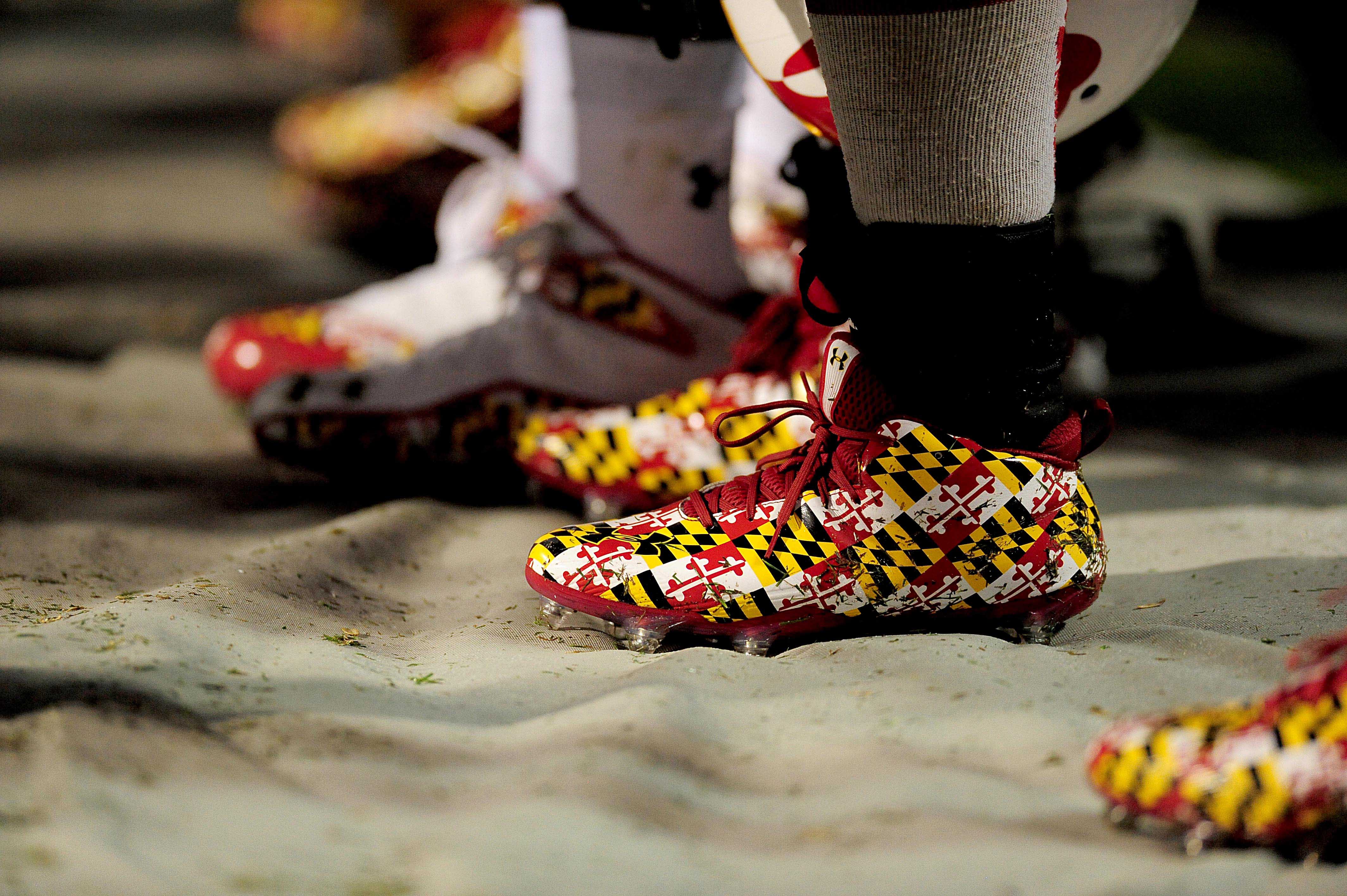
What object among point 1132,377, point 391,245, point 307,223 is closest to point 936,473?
point 1132,377

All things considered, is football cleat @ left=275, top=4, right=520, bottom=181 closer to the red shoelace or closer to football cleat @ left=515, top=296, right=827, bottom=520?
football cleat @ left=515, top=296, right=827, bottom=520

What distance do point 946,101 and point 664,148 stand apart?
0.63 meters

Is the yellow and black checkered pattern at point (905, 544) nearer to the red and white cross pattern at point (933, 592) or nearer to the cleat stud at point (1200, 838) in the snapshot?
the red and white cross pattern at point (933, 592)

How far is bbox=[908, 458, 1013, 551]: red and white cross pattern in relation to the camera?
753 millimetres

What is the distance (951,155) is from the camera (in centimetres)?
71

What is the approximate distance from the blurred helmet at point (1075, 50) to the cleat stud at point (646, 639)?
0.42 m

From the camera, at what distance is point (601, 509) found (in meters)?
1.16

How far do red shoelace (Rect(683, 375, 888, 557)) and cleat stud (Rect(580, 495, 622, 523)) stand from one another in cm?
28

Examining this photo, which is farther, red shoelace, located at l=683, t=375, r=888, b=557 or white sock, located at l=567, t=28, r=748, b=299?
white sock, located at l=567, t=28, r=748, b=299

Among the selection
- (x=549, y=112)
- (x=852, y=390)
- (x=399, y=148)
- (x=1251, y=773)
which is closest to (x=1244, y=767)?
(x=1251, y=773)

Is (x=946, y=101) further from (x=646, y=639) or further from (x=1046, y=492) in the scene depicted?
(x=646, y=639)

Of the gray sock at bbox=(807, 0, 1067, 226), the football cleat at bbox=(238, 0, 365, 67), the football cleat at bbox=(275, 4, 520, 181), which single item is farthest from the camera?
the football cleat at bbox=(238, 0, 365, 67)

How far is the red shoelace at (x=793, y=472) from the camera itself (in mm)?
794

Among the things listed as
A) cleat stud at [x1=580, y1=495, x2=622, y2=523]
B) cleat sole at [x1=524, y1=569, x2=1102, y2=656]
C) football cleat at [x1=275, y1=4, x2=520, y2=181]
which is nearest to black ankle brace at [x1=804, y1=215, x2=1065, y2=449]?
cleat sole at [x1=524, y1=569, x2=1102, y2=656]
